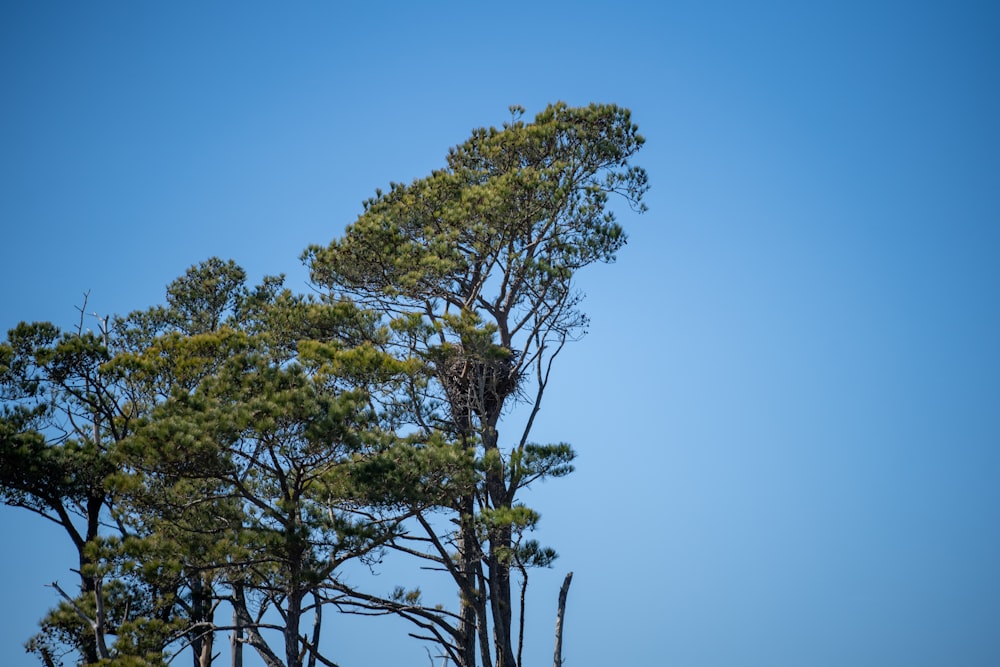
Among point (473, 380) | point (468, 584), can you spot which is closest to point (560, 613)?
point (468, 584)

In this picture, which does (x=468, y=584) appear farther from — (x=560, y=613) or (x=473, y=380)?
(x=473, y=380)

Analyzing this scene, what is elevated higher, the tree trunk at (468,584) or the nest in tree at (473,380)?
the nest in tree at (473,380)

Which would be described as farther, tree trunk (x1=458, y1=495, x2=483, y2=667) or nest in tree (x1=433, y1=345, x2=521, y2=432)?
nest in tree (x1=433, y1=345, x2=521, y2=432)

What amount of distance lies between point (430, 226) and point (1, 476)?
20.1 feet

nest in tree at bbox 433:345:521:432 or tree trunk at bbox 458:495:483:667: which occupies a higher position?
nest in tree at bbox 433:345:521:432

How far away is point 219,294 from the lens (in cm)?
1752

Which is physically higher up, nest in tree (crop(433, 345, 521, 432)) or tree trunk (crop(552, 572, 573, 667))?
nest in tree (crop(433, 345, 521, 432))

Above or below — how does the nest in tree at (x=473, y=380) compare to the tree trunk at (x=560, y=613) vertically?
above

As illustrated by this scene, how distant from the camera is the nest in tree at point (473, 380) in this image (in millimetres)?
12734

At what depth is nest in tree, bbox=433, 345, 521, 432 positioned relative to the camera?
1273cm

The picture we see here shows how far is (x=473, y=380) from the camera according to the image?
13.0 metres

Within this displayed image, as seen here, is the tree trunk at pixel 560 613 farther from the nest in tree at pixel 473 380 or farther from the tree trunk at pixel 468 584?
the nest in tree at pixel 473 380

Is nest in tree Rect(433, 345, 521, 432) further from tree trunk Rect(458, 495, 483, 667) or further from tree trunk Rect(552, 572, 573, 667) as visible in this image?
tree trunk Rect(552, 572, 573, 667)

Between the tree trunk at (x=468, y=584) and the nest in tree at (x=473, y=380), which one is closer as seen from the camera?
the tree trunk at (x=468, y=584)
